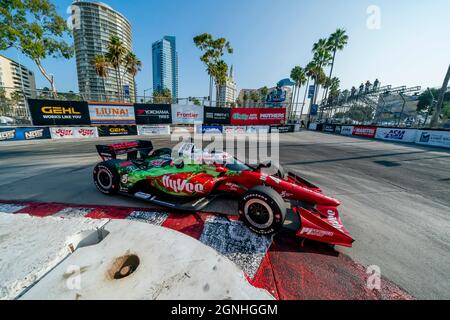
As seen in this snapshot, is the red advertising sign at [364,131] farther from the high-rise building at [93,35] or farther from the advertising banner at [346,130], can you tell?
the high-rise building at [93,35]

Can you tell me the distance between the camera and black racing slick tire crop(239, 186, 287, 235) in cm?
247

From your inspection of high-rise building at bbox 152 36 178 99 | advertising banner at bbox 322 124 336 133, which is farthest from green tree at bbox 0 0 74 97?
high-rise building at bbox 152 36 178 99

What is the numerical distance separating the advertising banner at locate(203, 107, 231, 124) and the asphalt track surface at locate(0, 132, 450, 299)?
11.0m

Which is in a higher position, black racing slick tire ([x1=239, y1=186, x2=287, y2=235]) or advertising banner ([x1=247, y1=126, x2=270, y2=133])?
advertising banner ([x1=247, y1=126, x2=270, y2=133])

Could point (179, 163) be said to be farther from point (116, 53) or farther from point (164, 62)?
point (164, 62)

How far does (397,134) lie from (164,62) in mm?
188774

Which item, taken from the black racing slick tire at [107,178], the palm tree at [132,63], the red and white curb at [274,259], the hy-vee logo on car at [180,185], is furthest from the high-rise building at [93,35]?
the red and white curb at [274,259]

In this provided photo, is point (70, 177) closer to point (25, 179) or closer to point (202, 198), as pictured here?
point (25, 179)

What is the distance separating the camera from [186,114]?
16281mm

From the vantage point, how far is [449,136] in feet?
37.6

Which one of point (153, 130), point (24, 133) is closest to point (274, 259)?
point (153, 130)

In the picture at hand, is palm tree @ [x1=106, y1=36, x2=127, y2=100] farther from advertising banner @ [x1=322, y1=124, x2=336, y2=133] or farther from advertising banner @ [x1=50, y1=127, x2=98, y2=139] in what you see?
advertising banner @ [x1=322, y1=124, x2=336, y2=133]

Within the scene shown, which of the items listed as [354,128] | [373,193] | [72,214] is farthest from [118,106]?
[354,128]
